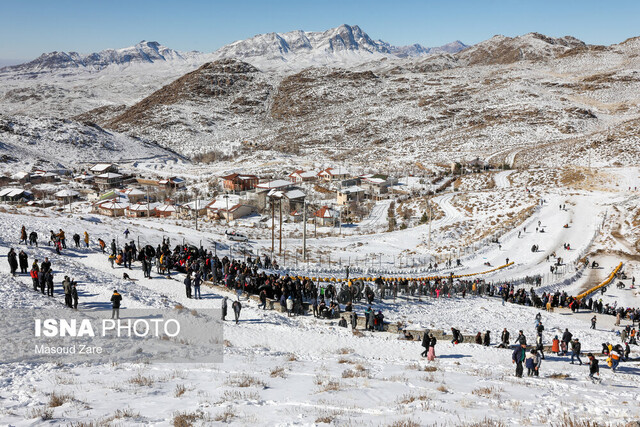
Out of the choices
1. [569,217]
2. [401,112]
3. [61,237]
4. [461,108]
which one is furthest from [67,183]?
[461,108]

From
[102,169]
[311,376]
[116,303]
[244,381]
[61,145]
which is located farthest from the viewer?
[61,145]

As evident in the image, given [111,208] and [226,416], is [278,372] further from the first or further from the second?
[111,208]

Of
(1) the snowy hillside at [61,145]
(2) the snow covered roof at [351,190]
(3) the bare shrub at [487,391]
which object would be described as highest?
(1) the snowy hillside at [61,145]

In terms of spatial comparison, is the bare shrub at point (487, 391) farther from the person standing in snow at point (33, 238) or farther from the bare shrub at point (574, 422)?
the person standing in snow at point (33, 238)

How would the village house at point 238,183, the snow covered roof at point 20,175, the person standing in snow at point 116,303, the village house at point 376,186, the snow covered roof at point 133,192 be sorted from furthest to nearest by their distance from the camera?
the snow covered roof at point 20,175 < the village house at point 238,183 < the snow covered roof at point 133,192 < the village house at point 376,186 < the person standing in snow at point 116,303

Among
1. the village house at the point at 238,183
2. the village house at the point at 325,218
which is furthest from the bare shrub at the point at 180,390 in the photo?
the village house at the point at 238,183

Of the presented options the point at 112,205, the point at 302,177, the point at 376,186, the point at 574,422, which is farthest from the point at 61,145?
the point at 574,422

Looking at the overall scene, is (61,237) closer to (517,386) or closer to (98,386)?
(98,386)
